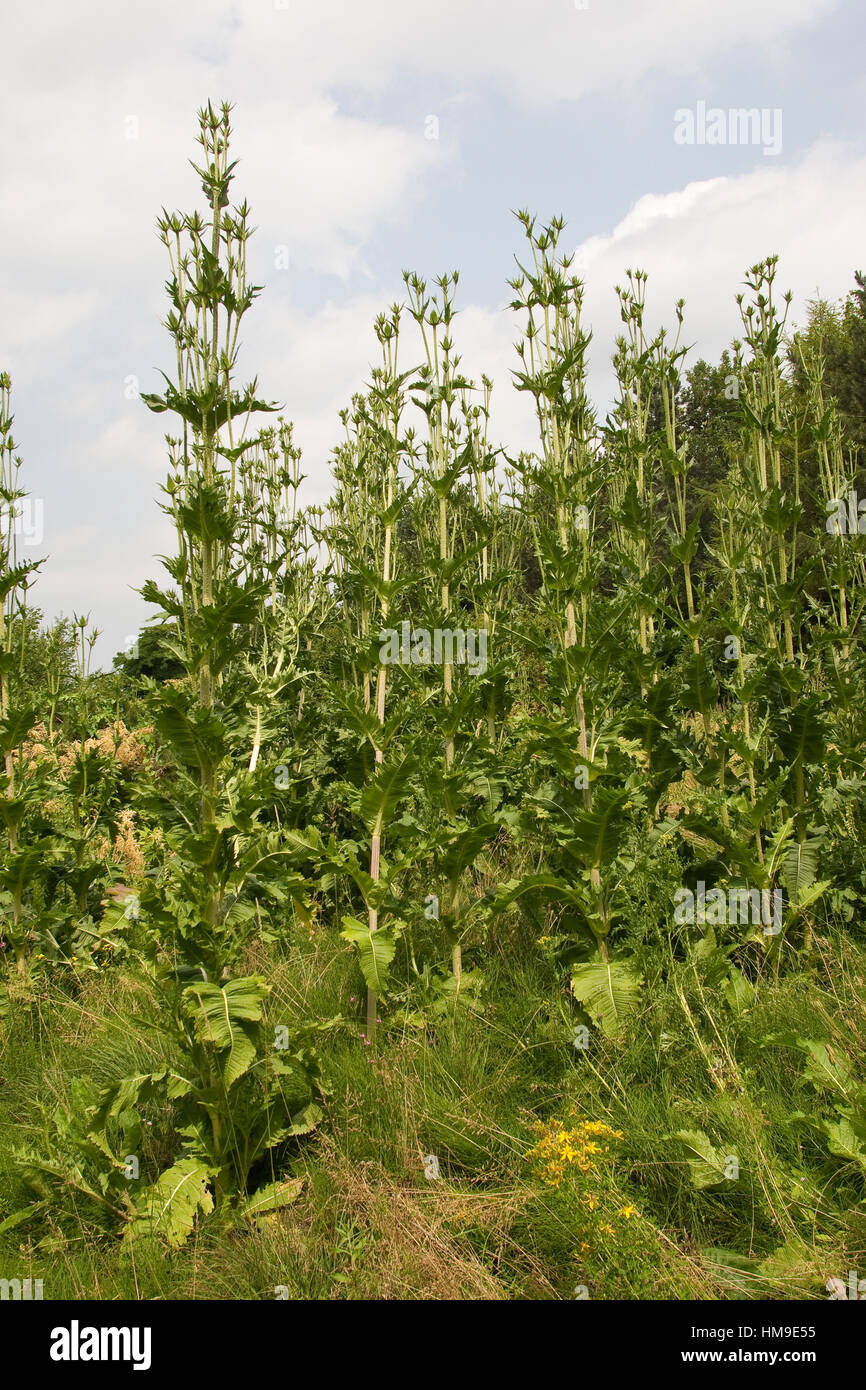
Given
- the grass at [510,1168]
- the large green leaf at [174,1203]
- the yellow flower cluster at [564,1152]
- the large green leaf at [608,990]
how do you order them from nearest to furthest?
the grass at [510,1168], the yellow flower cluster at [564,1152], the large green leaf at [174,1203], the large green leaf at [608,990]

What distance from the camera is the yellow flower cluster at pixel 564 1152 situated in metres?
3.28

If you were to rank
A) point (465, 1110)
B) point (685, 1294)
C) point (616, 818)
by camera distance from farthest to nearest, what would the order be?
point (616, 818) < point (465, 1110) < point (685, 1294)

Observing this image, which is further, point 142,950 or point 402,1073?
point 142,950

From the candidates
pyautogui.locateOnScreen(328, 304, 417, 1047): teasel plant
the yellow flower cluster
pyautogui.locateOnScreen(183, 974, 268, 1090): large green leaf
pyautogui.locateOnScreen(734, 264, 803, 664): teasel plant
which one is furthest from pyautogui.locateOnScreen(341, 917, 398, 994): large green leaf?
pyautogui.locateOnScreen(734, 264, 803, 664): teasel plant

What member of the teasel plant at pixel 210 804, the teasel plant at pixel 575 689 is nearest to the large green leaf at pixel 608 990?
the teasel plant at pixel 575 689

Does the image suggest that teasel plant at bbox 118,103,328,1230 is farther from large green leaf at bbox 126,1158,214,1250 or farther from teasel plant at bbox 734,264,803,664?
teasel plant at bbox 734,264,803,664

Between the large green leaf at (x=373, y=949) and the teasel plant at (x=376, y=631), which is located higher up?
the teasel plant at (x=376, y=631)

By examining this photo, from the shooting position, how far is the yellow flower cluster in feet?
10.8

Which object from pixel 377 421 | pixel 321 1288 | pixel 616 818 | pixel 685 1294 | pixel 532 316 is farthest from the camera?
pixel 377 421

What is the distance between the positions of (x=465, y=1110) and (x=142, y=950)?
2.91m

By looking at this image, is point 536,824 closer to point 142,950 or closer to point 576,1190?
Answer: point 576,1190

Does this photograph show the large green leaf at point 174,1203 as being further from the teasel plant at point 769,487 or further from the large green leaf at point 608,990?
the teasel plant at point 769,487
